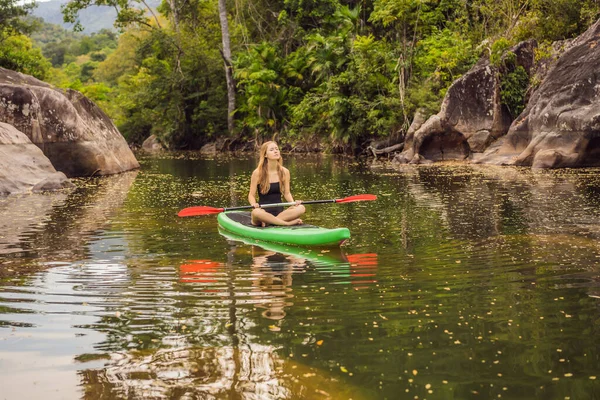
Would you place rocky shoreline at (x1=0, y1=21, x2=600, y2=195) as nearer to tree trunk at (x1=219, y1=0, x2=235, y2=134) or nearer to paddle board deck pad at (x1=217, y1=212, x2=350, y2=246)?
paddle board deck pad at (x1=217, y1=212, x2=350, y2=246)

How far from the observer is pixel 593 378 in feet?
14.3

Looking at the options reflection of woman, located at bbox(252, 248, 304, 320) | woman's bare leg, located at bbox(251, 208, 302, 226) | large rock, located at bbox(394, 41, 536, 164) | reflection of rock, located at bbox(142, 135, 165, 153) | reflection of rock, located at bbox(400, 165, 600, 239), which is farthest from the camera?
reflection of rock, located at bbox(142, 135, 165, 153)

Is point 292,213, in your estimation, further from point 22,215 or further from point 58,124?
point 58,124

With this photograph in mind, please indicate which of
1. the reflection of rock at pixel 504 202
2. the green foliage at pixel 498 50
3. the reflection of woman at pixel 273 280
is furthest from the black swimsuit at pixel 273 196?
the green foliage at pixel 498 50

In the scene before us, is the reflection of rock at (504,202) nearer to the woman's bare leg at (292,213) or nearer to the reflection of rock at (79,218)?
the woman's bare leg at (292,213)

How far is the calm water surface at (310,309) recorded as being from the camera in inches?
175

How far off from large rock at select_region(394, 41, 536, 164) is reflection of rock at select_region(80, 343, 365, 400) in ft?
67.9

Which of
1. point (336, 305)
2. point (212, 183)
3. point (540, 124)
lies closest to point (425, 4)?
point (540, 124)

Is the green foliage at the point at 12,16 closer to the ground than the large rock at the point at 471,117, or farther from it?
farther from it

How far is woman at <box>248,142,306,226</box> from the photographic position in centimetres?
1012

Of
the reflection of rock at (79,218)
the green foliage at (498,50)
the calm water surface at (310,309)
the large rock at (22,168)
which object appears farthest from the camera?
the green foliage at (498,50)

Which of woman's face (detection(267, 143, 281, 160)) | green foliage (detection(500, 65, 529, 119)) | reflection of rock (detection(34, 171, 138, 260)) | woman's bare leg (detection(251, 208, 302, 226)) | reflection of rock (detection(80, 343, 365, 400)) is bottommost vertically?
reflection of rock (detection(80, 343, 365, 400))

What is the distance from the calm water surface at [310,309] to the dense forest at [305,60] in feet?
52.1

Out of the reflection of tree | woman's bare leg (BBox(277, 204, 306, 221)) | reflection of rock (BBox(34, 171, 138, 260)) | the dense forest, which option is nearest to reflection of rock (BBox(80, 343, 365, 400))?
the reflection of tree
